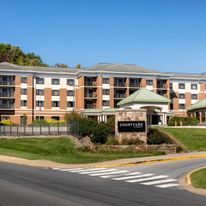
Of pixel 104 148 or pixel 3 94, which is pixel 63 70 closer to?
pixel 3 94

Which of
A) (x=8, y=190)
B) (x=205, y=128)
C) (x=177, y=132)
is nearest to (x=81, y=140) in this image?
(x=177, y=132)

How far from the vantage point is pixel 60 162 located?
107ft

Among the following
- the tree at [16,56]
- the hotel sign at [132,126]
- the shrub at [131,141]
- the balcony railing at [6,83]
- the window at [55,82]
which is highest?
the tree at [16,56]

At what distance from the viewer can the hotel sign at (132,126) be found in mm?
41747

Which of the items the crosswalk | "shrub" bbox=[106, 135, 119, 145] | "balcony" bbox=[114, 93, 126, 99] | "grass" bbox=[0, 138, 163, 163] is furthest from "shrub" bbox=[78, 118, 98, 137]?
"balcony" bbox=[114, 93, 126, 99]

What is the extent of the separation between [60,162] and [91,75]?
58.0 metres

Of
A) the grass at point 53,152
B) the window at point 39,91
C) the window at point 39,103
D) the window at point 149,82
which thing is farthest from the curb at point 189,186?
the window at point 149,82

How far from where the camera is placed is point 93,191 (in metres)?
17.7

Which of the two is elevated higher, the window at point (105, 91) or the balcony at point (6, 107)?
the window at point (105, 91)

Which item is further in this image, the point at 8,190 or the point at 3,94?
the point at 3,94

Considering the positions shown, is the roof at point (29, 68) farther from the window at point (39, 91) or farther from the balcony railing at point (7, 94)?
the balcony railing at point (7, 94)

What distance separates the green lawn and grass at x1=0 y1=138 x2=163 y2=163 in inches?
275

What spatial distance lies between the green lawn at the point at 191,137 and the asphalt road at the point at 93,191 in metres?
19.1

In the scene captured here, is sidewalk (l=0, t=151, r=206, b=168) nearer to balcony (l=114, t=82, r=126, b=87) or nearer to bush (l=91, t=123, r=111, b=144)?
bush (l=91, t=123, r=111, b=144)
